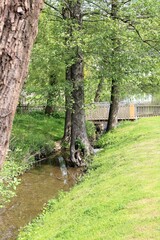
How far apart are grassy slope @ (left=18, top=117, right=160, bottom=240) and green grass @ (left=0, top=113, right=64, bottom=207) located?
1258 mm

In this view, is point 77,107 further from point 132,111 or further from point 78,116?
point 132,111

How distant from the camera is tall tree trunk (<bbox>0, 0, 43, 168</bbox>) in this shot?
183cm

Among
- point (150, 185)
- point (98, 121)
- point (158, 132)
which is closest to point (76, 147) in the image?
point (158, 132)

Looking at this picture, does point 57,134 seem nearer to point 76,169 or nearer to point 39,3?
point 76,169

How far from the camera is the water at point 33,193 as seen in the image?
26.0 ft

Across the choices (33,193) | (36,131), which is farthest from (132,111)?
(33,193)

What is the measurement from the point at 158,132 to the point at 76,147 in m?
3.26

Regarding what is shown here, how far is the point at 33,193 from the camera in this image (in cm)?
1034

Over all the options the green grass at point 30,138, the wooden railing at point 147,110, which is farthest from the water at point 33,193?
the wooden railing at point 147,110

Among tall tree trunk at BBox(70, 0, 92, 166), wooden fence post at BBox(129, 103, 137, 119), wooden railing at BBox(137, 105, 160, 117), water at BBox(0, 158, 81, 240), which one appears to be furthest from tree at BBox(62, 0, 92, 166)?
wooden railing at BBox(137, 105, 160, 117)

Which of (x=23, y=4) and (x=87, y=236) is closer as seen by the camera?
(x=23, y=4)

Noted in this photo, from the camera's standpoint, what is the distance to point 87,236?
532cm

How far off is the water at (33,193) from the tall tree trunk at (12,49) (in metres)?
5.64

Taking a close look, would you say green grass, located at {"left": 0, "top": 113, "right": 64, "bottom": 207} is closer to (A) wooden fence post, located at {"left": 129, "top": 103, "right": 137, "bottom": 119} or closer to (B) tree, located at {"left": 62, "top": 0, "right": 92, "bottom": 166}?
(B) tree, located at {"left": 62, "top": 0, "right": 92, "bottom": 166}
